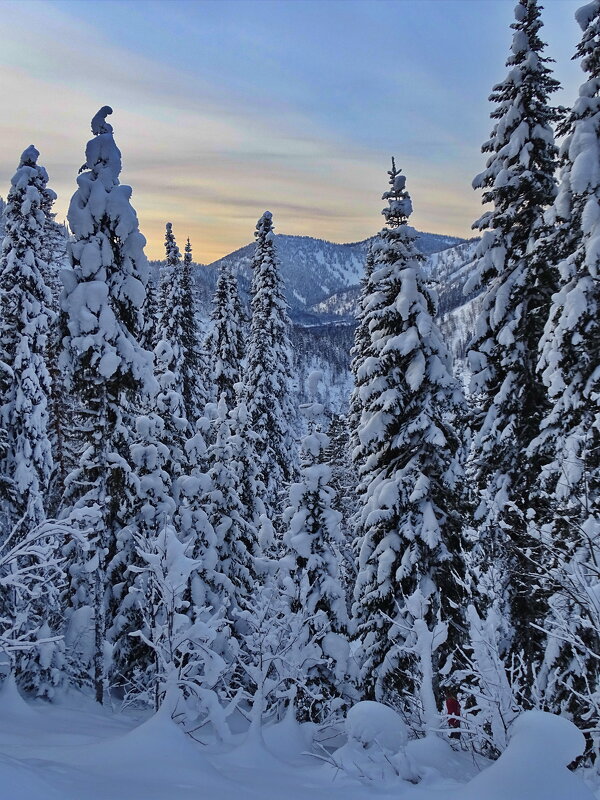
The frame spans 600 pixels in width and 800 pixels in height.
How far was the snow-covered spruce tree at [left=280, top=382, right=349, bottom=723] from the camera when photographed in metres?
15.3

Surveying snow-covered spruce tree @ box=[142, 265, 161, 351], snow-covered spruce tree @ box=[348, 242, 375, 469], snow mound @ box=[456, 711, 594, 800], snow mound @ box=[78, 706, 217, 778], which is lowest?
snow mound @ box=[78, 706, 217, 778]

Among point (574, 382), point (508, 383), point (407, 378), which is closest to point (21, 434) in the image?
point (407, 378)

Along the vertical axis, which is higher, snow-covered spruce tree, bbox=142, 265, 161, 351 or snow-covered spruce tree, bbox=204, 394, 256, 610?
snow-covered spruce tree, bbox=142, 265, 161, 351

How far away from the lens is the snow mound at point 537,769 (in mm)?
4293

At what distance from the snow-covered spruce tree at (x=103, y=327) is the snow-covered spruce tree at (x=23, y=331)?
17.7ft

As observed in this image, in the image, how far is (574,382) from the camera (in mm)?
11094

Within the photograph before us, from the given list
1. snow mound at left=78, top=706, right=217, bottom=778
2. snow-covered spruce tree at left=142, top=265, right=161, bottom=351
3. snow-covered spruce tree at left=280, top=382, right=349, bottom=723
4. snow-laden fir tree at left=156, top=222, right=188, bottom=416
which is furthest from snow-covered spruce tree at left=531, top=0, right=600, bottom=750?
snow-covered spruce tree at left=142, top=265, right=161, bottom=351

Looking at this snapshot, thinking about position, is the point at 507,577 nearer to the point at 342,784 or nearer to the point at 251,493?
the point at 342,784

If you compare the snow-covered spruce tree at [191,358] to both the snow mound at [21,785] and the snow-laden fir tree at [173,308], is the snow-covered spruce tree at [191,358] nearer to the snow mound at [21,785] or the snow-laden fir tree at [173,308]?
the snow-laden fir tree at [173,308]

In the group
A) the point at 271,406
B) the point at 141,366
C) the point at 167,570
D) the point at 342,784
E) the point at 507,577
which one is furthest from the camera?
the point at 271,406

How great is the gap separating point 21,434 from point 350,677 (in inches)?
510

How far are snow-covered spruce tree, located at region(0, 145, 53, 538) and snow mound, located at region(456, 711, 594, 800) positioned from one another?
16.6 meters

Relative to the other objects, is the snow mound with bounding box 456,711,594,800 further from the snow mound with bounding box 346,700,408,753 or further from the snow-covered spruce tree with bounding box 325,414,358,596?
Answer: the snow-covered spruce tree with bounding box 325,414,358,596

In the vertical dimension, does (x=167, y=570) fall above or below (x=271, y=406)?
below
